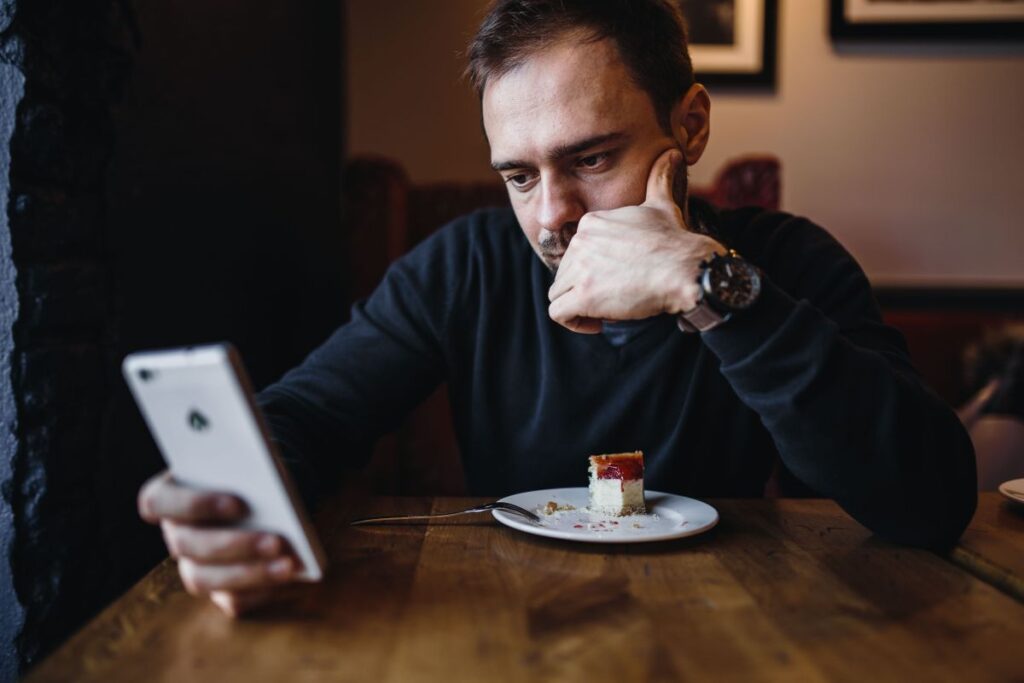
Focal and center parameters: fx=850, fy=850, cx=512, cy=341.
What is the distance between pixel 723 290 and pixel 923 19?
255 cm

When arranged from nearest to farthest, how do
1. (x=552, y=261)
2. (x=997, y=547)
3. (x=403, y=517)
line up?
(x=997, y=547)
(x=403, y=517)
(x=552, y=261)

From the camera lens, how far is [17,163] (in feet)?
3.70

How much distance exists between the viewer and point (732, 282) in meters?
1.07

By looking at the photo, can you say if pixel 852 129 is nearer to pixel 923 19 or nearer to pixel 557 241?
pixel 923 19

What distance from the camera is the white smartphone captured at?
69 centimetres

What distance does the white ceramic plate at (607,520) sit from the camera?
992mm

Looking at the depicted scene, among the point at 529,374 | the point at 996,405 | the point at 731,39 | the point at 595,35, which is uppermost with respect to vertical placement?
the point at 731,39

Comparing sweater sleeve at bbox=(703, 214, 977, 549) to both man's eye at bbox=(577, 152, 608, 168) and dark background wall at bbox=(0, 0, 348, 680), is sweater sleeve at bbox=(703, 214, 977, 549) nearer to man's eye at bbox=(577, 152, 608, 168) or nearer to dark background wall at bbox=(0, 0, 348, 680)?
man's eye at bbox=(577, 152, 608, 168)

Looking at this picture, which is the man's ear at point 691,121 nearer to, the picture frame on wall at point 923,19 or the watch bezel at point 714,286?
the watch bezel at point 714,286

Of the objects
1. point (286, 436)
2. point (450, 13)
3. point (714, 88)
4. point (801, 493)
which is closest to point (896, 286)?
point (714, 88)

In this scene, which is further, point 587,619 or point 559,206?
point 559,206

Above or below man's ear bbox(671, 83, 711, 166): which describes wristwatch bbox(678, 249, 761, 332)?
below

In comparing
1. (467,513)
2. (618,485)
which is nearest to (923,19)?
(618,485)

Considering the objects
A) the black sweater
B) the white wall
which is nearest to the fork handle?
the black sweater
